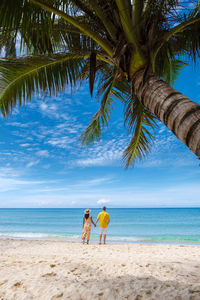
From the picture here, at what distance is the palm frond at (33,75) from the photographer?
3.70m

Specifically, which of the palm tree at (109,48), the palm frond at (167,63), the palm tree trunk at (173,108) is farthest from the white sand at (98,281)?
the palm frond at (167,63)

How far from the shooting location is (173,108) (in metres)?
2.06

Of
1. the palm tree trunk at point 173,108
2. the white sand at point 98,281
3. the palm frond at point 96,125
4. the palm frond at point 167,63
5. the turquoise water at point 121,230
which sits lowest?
the turquoise water at point 121,230

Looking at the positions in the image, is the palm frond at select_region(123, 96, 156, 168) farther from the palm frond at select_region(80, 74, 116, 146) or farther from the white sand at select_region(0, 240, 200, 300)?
the white sand at select_region(0, 240, 200, 300)

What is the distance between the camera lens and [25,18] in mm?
2781

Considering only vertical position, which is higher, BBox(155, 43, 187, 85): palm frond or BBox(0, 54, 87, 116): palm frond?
BBox(155, 43, 187, 85): palm frond

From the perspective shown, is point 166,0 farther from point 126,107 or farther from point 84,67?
point 126,107

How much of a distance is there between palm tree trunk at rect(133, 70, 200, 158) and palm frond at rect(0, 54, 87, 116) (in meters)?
1.85

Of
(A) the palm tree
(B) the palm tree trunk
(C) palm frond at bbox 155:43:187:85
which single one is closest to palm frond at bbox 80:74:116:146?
(A) the palm tree

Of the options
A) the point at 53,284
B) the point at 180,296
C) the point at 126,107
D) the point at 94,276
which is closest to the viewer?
the point at 180,296

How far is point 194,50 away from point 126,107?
1.81 m

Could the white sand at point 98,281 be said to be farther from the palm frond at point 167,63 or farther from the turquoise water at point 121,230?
the turquoise water at point 121,230

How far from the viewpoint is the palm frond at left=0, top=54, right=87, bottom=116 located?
3.70 meters

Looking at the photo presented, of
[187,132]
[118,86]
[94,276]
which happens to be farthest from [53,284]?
[118,86]
